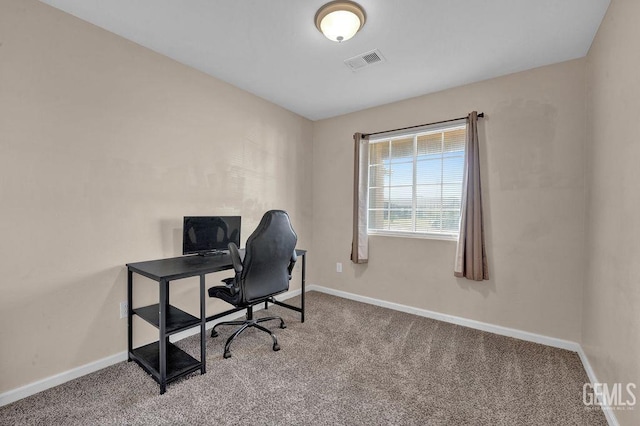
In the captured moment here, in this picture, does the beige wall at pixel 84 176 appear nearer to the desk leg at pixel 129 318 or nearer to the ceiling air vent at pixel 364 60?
the desk leg at pixel 129 318

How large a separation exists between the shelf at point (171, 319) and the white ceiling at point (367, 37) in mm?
2178

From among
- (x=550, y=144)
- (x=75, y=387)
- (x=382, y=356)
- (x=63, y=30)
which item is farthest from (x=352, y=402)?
(x=63, y=30)

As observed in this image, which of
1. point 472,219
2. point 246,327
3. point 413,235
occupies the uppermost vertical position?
point 472,219

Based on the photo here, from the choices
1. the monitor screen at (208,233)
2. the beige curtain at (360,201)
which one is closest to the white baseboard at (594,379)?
the beige curtain at (360,201)

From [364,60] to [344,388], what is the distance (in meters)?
2.66

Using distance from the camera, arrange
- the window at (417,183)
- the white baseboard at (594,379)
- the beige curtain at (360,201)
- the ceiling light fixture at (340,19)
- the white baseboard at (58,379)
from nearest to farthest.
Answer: the white baseboard at (594,379) → the white baseboard at (58,379) → the ceiling light fixture at (340,19) → the window at (417,183) → the beige curtain at (360,201)

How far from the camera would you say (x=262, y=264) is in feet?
7.74

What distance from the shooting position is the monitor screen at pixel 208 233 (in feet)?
8.23

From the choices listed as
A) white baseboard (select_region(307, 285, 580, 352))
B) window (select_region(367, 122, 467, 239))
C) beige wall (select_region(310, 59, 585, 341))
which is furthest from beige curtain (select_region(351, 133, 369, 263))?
white baseboard (select_region(307, 285, 580, 352))

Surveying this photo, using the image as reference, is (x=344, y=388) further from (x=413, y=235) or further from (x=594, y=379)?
(x=413, y=235)

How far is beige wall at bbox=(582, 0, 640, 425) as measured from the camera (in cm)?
141

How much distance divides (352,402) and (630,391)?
55.5 inches

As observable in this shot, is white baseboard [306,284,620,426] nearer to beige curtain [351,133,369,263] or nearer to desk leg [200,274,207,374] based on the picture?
beige curtain [351,133,369,263]

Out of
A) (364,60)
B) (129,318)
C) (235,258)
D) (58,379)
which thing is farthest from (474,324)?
(58,379)
